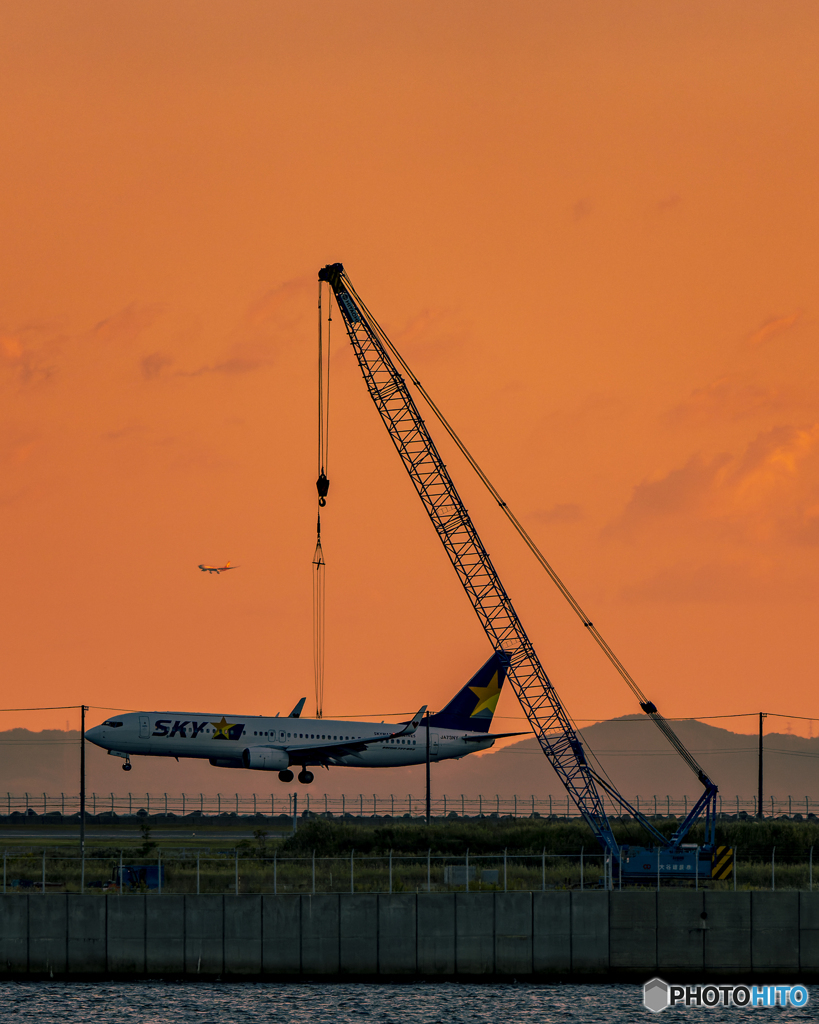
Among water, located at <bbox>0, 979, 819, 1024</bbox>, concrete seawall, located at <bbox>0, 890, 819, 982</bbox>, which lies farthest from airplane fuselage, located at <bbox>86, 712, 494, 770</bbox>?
water, located at <bbox>0, 979, 819, 1024</bbox>

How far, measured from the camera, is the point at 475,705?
152625 mm

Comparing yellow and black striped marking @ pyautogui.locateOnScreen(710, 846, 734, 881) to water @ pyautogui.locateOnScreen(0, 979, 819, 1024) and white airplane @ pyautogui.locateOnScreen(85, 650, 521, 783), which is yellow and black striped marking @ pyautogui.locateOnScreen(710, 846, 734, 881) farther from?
white airplane @ pyautogui.locateOnScreen(85, 650, 521, 783)

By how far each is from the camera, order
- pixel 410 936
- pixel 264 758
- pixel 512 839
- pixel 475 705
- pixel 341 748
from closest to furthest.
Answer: pixel 410 936, pixel 512 839, pixel 264 758, pixel 341 748, pixel 475 705

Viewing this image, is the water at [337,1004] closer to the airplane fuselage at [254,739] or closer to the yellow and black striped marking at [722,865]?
the yellow and black striped marking at [722,865]

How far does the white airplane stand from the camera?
133250 mm

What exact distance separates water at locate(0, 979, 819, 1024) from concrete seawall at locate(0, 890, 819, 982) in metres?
0.73

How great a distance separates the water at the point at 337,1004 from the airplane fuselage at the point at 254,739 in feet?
193

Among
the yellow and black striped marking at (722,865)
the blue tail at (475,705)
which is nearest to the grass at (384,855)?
the yellow and black striped marking at (722,865)

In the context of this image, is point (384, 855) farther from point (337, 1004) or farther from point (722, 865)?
point (337, 1004)

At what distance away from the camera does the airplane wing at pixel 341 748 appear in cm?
13762

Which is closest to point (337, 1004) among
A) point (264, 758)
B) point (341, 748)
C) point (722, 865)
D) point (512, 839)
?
point (722, 865)

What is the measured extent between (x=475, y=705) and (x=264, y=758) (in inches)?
997

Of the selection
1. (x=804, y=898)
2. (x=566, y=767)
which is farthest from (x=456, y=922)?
(x=566, y=767)

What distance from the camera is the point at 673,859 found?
91062mm
